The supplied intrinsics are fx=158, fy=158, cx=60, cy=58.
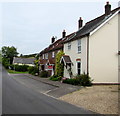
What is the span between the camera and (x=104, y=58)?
17797 mm

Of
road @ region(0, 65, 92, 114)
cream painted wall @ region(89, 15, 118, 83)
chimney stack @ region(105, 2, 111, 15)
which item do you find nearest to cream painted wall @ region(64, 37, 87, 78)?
cream painted wall @ region(89, 15, 118, 83)

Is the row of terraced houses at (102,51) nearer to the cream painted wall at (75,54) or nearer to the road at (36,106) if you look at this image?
the cream painted wall at (75,54)

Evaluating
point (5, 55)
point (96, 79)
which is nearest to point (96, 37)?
point (96, 79)

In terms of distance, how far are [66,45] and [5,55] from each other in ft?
285

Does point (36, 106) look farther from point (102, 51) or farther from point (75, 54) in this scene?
point (75, 54)

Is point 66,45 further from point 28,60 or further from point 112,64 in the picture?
point 28,60

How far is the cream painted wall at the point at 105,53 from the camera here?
17484 mm

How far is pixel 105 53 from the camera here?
58.6 feet

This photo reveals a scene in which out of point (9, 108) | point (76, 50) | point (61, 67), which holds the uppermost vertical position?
point (76, 50)

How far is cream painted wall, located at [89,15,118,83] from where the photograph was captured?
57.4 ft

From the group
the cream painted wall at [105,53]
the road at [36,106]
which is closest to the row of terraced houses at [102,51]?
the cream painted wall at [105,53]

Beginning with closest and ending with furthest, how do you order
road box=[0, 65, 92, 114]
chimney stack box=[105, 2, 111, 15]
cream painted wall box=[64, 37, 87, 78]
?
1. road box=[0, 65, 92, 114]
2. cream painted wall box=[64, 37, 87, 78]
3. chimney stack box=[105, 2, 111, 15]

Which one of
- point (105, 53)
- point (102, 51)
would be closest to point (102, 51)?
point (102, 51)

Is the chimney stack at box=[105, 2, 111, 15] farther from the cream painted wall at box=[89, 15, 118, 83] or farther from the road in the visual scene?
the road
